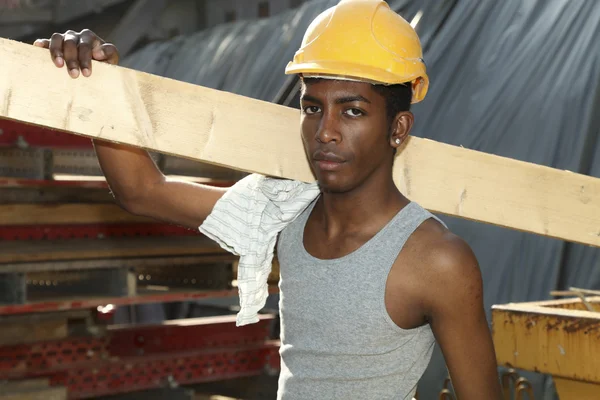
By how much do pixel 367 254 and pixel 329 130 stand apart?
1.00ft

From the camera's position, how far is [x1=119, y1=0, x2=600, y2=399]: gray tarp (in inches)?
202

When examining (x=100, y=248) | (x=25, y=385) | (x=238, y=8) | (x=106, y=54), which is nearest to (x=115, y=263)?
(x=100, y=248)

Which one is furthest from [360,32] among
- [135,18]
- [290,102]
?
[135,18]

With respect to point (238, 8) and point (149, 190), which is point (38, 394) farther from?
point (238, 8)

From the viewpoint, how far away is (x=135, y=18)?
46.2 ft

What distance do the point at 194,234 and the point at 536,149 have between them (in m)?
2.17

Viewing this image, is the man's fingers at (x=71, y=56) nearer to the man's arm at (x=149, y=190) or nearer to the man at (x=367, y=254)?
the man at (x=367, y=254)

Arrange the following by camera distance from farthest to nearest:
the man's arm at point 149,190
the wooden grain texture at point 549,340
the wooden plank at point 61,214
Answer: the wooden plank at point 61,214 < the wooden grain texture at point 549,340 < the man's arm at point 149,190

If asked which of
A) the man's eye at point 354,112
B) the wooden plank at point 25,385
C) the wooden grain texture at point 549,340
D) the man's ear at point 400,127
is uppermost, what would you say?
the man's eye at point 354,112

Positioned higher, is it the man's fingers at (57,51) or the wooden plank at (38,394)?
the man's fingers at (57,51)

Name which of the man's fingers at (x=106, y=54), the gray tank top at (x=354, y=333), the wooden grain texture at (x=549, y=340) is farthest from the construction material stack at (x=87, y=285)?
the man's fingers at (x=106, y=54)

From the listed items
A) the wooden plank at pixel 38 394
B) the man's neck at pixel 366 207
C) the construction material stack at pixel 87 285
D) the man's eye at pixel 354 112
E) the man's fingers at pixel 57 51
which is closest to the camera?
the man's fingers at pixel 57 51

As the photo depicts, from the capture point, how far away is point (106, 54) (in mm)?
2004

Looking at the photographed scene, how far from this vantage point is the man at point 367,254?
6.51ft
